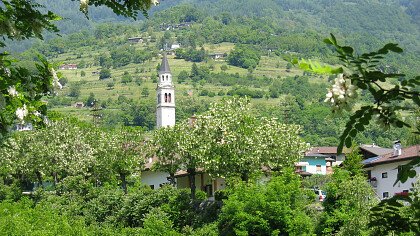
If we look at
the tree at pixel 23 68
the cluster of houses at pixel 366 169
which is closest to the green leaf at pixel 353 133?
the tree at pixel 23 68

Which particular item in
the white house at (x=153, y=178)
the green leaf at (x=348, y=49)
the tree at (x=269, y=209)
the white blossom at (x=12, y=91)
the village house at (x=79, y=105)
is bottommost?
the village house at (x=79, y=105)

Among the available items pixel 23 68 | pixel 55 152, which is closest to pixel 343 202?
pixel 55 152

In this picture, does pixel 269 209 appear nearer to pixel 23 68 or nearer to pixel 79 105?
pixel 23 68

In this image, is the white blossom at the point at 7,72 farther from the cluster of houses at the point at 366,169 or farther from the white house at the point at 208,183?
the white house at the point at 208,183

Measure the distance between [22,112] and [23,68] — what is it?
0.51 metres

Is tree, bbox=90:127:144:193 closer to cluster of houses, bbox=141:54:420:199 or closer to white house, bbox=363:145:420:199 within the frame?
cluster of houses, bbox=141:54:420:199

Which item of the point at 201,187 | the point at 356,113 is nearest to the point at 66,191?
the point at 201,187

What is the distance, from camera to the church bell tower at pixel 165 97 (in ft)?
376

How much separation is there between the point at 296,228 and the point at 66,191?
24923 mm

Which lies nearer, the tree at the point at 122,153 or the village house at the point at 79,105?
the tree at the point at 122,153

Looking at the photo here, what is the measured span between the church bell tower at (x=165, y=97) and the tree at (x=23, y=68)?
106 m

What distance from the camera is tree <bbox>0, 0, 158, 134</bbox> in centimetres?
755

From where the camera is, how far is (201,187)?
2261 inches

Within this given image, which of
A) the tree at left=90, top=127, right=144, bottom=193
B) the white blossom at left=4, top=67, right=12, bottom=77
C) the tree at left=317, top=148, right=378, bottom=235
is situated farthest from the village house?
the white blossom at left=4, top=67, right=12, bottom=77
